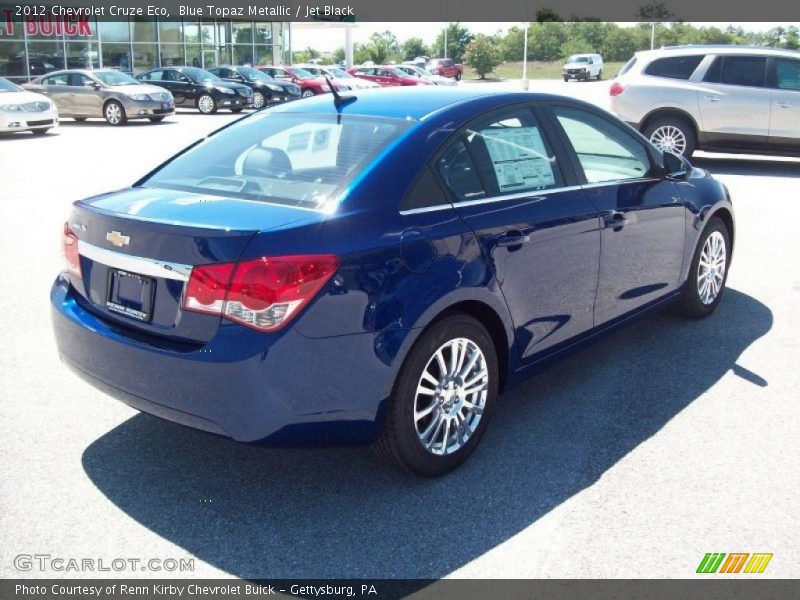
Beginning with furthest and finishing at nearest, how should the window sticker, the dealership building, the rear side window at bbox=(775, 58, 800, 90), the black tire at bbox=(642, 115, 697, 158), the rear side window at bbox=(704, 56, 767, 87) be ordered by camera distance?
the dealership building
the black tire at bbox=(642, 115, 697, 158)
the rear side window at bbox=(704, 56, 767, 87)
the rear side window at bbox=(775, 58, 800, 90)
the window sticker

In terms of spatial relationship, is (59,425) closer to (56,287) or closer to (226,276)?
(56,287)

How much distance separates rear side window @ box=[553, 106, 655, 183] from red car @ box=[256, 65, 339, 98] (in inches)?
1083

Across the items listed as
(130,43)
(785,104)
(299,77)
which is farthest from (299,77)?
(785,104)

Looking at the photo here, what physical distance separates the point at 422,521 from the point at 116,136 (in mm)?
18642

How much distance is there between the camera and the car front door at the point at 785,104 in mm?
13180

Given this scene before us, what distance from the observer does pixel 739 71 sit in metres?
13.5

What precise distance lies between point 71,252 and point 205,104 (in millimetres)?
25048

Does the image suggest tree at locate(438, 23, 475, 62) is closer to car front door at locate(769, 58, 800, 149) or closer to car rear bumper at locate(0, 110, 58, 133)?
car rear bumper at locate(0, 110, 58, 133)

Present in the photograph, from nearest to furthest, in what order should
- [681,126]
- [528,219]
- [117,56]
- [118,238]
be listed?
[118,238] < [528,219] < [681,126] < [117,56]

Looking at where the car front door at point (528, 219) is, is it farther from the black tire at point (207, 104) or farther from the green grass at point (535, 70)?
the green grass at point (535, 70)

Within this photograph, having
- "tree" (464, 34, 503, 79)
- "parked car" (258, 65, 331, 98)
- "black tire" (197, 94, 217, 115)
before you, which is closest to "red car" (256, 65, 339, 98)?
"parked car" (258, 65, 331, 98)

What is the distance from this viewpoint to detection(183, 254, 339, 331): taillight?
3.08 m

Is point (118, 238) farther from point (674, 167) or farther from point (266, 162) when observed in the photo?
point (674, 167)

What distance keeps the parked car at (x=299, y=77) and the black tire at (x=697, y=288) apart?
2700cm
